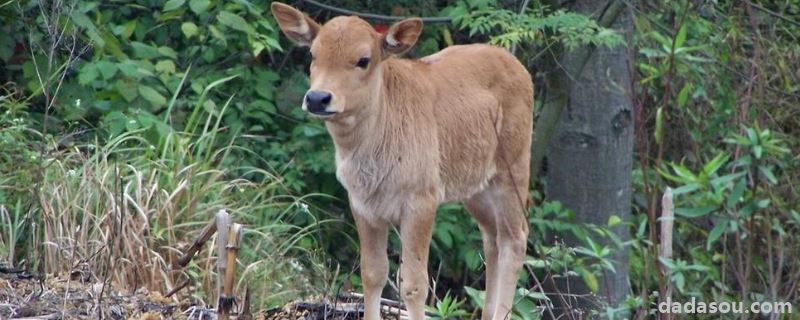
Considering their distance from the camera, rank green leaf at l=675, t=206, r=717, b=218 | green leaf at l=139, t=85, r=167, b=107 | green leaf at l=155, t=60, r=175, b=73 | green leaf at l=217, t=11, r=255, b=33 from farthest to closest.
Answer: green leaf at l=155, t=60, r=175, b=73 → green leaf at l=139, t=85, r=167, b=107 → green leaf at l=217, t=11, r=255, b=33 → green leaf at l=675, t=206, r=717, b=218

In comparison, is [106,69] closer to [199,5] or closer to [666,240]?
[199,5]

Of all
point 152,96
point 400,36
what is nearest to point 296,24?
point 400,36

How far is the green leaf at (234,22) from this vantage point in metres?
9.42

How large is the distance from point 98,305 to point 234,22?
334 cm

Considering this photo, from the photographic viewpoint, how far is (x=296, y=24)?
7055mm

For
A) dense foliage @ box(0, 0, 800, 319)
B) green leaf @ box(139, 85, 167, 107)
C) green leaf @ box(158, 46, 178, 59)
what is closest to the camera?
dense foliage @ box(0, 0, 800, 319)

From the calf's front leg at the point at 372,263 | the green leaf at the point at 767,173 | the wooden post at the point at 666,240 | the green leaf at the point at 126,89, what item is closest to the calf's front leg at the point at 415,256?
the calf's front leg at the point at 372,263

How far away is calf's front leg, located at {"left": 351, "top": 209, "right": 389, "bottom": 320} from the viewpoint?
7078 mm

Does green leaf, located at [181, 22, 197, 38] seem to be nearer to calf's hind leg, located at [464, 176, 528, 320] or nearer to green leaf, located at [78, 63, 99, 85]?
green leaf, located at [78, 63, 99, 85]

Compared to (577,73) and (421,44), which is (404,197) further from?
(421,44)

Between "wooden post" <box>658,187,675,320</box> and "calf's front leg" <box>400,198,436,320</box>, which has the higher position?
"wooden post" <box>658,187,675,320</box>

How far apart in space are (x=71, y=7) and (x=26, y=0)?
1520 mm

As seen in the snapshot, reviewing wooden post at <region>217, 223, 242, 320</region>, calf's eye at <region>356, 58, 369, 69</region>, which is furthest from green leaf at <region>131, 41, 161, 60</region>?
wooden post at <region>217, 223, 242, 320</region>

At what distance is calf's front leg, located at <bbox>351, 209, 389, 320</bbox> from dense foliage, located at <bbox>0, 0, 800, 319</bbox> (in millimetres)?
766
